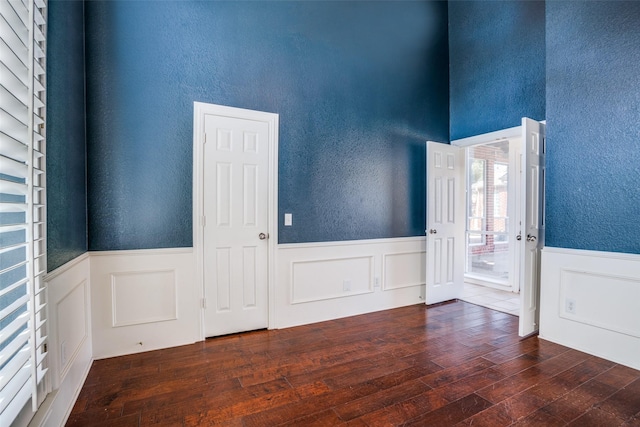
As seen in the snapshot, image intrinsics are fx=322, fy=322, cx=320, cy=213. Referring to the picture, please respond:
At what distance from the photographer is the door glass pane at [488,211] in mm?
5020

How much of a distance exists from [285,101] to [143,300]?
227 centimetres

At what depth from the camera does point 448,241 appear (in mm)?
4145

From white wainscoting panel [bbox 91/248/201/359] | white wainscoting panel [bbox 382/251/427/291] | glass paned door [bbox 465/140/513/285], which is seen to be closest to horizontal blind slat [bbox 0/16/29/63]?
white wainscoting panel [bbox 91/248/201/359]

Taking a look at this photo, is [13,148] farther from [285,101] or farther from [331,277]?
[331,277]

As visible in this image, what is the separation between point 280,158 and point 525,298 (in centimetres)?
271

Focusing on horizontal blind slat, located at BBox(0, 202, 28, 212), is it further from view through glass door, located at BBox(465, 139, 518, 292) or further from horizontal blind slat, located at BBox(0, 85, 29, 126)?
view through glass door, located at BBox(465, 139, 518, 292)

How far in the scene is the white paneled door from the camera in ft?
9.70

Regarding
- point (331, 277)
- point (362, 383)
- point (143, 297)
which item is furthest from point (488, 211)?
point (143, 297)

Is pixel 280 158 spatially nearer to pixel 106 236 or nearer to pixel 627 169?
pixel 106 236

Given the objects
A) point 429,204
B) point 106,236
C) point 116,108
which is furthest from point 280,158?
point 429,204

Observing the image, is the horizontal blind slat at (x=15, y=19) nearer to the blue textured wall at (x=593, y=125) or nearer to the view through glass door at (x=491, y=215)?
the blue textured wall at (x=593, y=125)

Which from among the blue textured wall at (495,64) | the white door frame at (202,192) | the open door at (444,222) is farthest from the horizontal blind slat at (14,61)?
the blue textured wall at (495,64)

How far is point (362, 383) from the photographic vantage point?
7.30 feet

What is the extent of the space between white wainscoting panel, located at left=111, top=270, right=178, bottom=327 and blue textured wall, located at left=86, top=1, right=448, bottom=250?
0.87ft
